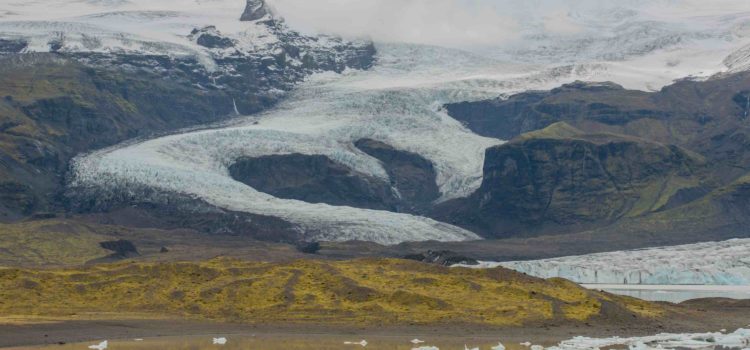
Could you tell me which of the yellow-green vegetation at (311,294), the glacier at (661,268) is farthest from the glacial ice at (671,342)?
the glacier at (661,268)

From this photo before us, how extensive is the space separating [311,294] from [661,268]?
7682 centimetres

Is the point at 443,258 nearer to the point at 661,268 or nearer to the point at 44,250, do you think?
the point at 661,268

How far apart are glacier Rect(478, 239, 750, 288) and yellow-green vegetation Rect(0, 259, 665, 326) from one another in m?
58.9

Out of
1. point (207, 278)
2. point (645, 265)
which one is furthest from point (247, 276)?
point (645, 265)

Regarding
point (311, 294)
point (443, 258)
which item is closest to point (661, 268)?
point (443, 258)

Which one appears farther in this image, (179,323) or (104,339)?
(179,323)

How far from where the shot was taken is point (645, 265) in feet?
570

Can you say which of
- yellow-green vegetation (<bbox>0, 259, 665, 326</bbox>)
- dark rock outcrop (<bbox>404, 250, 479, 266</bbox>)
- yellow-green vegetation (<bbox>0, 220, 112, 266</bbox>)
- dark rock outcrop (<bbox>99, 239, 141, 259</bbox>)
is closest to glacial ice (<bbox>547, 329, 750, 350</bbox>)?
yellow-green vegetation (<bbox>0, 259, 665, 326</bbox>)

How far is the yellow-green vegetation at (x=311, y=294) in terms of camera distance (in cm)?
9894

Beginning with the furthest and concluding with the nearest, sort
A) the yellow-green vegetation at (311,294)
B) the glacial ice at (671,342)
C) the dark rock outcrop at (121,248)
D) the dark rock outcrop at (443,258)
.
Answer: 1. the dark rock outcrop at (121,248)
2. the dark rock outcrop at (443,258)
3. the yellow-green vegetation at (311,294)
4. the glacial ice at (671,342)

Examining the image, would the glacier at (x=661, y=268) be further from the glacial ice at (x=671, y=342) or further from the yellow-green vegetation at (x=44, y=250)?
the glacial ice at (x=671, y=342)

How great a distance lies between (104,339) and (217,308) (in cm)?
1457

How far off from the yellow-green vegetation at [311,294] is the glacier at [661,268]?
2319 inches

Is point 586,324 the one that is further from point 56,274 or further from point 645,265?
point 645,265
